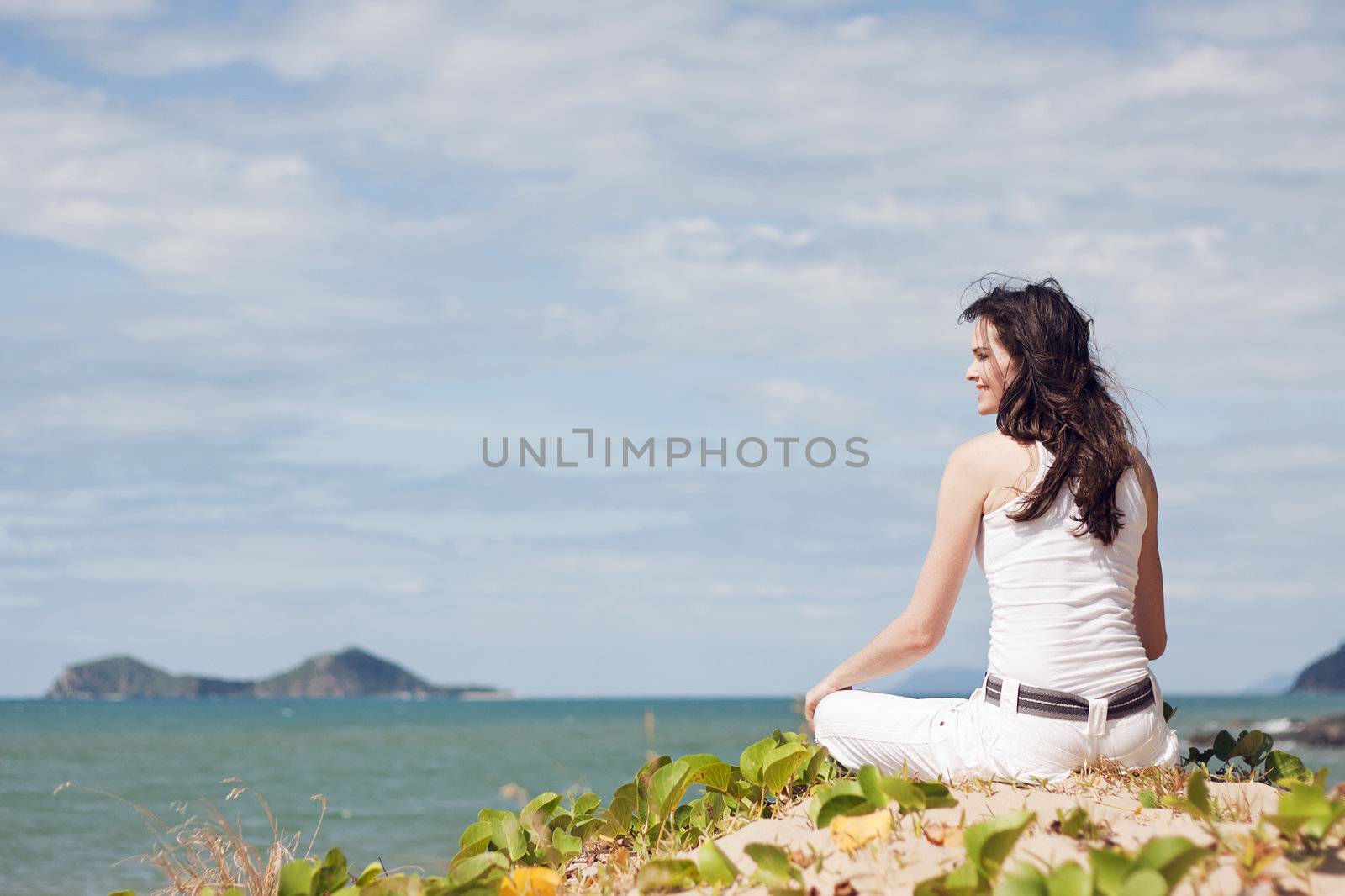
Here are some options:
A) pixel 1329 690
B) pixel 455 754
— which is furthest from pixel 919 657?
pixel 1329 690

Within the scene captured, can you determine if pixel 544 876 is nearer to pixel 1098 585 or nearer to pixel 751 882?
pixel 751 882

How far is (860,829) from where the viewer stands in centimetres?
278

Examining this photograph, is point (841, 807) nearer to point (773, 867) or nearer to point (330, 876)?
point (773, 867)

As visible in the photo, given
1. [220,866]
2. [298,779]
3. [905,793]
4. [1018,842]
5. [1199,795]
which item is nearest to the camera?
[1018,842]

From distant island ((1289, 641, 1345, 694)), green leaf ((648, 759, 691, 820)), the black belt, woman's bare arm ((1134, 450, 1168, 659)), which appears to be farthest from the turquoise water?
distant island ((1289, 641, 1345, 694))

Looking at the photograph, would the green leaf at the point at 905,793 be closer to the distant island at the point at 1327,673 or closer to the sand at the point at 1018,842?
the sand at the point at 1018,842

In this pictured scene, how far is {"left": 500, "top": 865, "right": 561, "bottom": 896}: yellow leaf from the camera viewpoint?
9.57 feet

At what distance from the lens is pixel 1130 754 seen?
3.25m

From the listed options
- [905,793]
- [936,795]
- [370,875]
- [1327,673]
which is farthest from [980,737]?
[1327,673]

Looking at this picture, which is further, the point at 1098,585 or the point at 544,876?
the point at 1098,585

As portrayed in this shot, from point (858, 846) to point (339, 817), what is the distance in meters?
17.0

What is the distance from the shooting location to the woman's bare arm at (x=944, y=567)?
327 centimetres

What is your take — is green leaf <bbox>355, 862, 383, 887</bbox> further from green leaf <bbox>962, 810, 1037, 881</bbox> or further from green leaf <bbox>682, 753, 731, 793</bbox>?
green leaf <bbox>962, 810, 1037, 881</bbox>

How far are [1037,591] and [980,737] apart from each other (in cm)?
45
